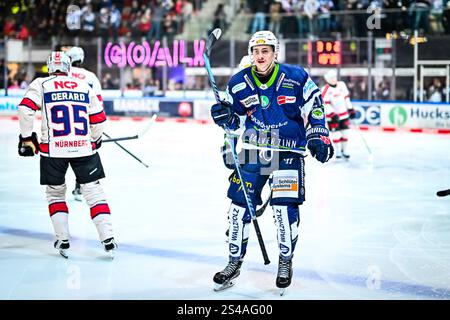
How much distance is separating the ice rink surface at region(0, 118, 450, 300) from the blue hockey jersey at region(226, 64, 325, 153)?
0.85 m

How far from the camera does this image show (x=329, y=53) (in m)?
17.4

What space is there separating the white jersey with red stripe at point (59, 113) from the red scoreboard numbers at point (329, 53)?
12478 millimetres

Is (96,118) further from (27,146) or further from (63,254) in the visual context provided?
(63,254)

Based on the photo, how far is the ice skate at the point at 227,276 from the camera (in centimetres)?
462

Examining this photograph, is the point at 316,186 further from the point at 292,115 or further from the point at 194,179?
the point at 292,115

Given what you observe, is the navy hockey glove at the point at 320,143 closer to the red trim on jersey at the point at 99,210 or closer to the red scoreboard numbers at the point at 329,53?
the red trim on jersey at the point at 99,210

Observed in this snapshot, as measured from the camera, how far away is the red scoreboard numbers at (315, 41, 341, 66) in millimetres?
17344

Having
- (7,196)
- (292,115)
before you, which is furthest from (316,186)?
(292,115)

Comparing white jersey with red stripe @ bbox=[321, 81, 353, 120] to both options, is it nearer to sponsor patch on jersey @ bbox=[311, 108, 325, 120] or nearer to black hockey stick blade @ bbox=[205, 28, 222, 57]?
black hockey stick blade @ bbox=[205, 28, 222, 57]

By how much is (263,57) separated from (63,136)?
152 centimetres

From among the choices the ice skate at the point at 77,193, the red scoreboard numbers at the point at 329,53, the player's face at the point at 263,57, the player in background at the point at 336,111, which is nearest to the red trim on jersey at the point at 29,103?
the player's face at the point at 263,57

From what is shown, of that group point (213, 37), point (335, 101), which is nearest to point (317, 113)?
point (213, 37)

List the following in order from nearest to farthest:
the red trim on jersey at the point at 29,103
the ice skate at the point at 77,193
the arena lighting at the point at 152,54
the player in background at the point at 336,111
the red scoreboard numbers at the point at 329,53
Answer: the red trim on jersey at the point at 29,103, the ice skate at the point at 77,193, the player in background at the point at 336,111, the red scoreboard numbers at the point at 329,53, the arena lighting at the point at 152,54

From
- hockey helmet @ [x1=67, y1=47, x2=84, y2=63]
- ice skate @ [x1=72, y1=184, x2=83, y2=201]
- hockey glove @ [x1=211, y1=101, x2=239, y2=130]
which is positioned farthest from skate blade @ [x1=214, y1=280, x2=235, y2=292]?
ice skate @ [x1=72, y1=184, x2=83, y2=201]
